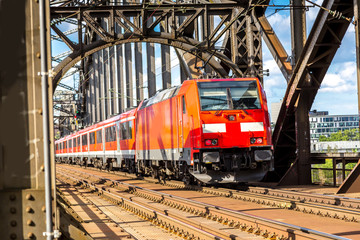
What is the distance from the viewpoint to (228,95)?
16266 mm

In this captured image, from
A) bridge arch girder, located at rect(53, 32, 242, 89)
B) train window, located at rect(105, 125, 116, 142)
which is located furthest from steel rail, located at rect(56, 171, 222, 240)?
train window, located at rect(105, 125, 116, 142)

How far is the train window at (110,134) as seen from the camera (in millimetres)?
31706

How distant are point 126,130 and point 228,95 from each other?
40.0ft

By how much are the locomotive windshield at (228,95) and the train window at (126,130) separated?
10.5 metres

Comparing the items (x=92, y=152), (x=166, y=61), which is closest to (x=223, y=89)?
(x=92, y=152)

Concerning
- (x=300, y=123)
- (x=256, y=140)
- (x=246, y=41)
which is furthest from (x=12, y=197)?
(x=246, y=41)

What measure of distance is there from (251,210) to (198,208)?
45.7 inches

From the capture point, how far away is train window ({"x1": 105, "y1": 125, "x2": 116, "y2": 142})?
104 feet

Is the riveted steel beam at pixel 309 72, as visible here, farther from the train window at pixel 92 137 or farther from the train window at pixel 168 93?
the train window at pixel 92 137

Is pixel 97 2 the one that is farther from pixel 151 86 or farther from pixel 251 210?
pixel 151 86

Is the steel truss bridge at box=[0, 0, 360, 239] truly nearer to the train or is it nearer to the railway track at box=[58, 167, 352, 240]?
the train

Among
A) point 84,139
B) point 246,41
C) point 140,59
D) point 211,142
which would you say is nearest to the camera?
point 211,142

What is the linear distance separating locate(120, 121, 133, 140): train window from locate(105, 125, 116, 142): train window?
8.56 ft

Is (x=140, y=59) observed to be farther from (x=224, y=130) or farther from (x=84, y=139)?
(x=224, y=130)
